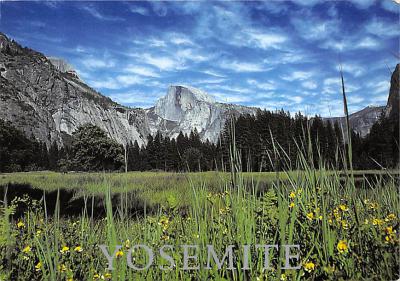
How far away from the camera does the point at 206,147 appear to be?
2174 mm

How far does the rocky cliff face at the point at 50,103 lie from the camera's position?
2.27 metres

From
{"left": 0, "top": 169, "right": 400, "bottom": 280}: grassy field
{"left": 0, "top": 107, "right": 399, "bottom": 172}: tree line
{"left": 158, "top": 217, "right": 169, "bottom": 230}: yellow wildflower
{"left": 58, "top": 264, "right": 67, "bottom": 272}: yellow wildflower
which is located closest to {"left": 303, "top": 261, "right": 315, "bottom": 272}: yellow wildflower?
{"left": 0, "top": 169, "right": 400, "bottom": 280}: grassy field

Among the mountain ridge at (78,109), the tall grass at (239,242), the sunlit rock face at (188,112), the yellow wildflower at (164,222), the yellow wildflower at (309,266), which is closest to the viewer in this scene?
the yellow wildflower at (309,266)

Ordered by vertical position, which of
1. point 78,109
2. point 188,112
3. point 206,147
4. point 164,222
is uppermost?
point 78,109

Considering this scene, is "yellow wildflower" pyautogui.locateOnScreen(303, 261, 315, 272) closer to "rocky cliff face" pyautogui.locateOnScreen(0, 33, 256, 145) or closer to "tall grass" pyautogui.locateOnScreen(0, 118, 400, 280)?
"tall grass" pyautogui.locateOnScreen(0, 118, 400, 280)

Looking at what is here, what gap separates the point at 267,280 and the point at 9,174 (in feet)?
7.54

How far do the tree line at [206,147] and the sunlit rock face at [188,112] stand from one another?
67 millimetres

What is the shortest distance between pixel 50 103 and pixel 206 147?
1.42 meters

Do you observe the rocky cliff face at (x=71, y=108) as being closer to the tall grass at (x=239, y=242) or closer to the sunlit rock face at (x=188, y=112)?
the sunlit rock face at (x=188, y=112)

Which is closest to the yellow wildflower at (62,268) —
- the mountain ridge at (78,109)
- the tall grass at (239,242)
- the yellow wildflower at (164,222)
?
the tall grass at (239,242)

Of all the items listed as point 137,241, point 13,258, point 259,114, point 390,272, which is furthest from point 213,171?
point 13,258

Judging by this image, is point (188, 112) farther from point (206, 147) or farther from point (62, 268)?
point (62, 268)

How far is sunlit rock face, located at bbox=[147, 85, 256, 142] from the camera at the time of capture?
6.83 feet

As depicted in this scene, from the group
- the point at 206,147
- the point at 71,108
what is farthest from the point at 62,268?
the point at 71,108
